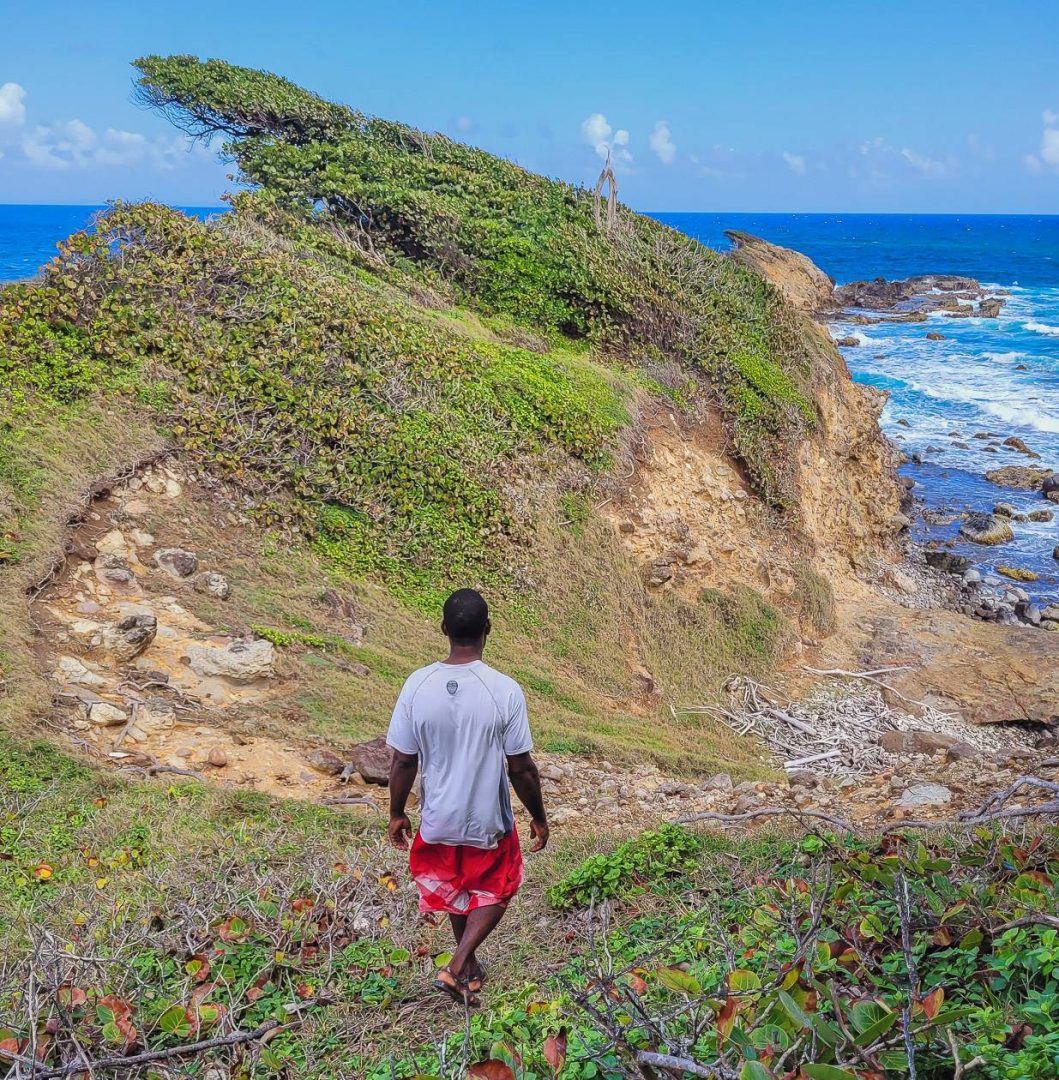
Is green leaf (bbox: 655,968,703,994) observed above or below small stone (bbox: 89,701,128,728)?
above

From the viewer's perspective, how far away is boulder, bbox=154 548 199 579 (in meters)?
8.63

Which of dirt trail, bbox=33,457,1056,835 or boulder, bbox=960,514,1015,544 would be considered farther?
boulder, bbox=960,514,1015,544

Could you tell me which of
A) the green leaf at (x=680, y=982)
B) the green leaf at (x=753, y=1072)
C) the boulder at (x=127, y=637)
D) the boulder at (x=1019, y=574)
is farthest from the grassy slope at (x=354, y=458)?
the boulder at (x=1019, y=574)

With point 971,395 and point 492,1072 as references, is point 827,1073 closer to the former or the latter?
point 492,1072

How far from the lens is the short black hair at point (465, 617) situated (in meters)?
3.89

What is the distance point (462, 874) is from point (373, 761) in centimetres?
308

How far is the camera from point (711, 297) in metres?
16.5

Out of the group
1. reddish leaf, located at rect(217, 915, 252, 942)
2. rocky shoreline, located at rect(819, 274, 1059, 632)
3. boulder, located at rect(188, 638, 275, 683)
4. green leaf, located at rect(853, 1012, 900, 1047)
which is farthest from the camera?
rocky shoreline, located at rect(819, 274, 1059, 632)

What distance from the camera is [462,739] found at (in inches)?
151

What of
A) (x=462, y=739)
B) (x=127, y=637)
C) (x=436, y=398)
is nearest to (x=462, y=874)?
(x=462, y=739)

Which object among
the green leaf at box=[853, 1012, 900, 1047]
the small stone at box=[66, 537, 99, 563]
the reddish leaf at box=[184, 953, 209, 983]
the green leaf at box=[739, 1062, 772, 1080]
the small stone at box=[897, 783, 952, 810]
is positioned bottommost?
the small stone at box=[897, 783, 952, 810]

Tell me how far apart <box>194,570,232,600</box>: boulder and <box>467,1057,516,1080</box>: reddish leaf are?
6654 millimetres

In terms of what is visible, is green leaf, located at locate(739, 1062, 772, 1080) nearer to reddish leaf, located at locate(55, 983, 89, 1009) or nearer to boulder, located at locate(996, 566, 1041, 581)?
reddish leaf, located at locate(55, 983, 89, 1009)

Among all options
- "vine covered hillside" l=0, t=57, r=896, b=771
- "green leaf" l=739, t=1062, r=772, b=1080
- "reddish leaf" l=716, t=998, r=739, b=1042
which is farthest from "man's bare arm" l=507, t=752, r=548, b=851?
"vine covered hillside" l=0, t=57, r=896, b=771
